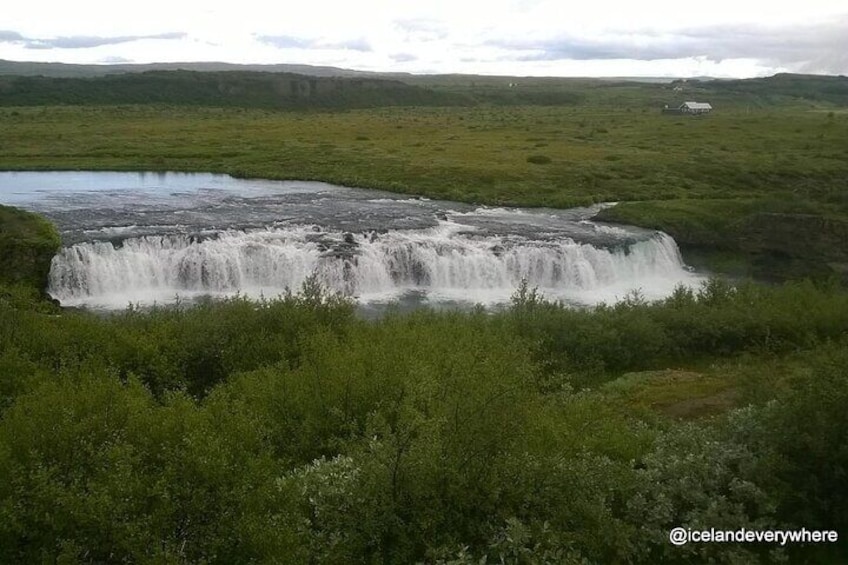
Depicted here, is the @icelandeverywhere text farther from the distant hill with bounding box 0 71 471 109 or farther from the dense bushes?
the distant hill with bounding box 0 71 471 109

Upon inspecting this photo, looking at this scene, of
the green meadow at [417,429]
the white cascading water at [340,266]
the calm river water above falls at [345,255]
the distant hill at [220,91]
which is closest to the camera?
the green meadow at [417,429]

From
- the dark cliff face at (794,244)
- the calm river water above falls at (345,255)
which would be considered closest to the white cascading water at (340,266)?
the calm river water above falls at (345,255)

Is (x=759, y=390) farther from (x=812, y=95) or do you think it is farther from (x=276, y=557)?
(x=812, y=95)

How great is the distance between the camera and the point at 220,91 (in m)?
133

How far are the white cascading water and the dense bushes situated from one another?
1606 cm


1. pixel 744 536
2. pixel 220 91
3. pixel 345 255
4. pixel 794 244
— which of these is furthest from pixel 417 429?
pixel 220 91

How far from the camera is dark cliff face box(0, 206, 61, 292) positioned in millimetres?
28984

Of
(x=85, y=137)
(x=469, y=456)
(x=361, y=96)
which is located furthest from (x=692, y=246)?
(x=361, y=96)

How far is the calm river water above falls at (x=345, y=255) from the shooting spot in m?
31.8

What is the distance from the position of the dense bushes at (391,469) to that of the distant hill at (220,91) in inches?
4665

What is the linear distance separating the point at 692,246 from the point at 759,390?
85.9ft

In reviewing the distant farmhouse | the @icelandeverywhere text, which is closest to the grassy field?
the distant farmhouse

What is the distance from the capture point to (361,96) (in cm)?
13750

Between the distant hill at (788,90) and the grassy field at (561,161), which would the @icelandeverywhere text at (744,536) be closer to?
the grassy field at (561,161)
